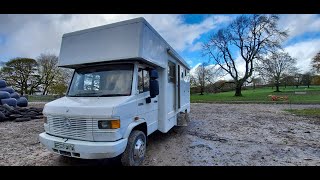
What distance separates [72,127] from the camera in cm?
387

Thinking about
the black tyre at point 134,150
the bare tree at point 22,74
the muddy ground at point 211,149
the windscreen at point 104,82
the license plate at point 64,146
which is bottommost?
the muddy ground at point 211,149

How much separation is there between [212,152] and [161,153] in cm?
144

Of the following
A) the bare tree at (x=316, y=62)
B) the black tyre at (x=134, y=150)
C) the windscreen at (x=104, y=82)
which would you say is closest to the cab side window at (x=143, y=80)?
the windscreen at (x=104, y=82)

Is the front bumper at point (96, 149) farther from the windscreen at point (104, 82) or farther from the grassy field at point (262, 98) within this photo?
the grassy field at point (262, 98)

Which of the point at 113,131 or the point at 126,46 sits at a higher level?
the point at 126,46

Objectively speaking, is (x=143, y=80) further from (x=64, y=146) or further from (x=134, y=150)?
(x=64, y=146)

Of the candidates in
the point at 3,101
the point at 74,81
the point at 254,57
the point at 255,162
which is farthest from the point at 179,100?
the point at 254,57

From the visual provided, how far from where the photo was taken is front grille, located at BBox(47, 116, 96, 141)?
3.74 metres

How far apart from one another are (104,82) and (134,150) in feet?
5.57

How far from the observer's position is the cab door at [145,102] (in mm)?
4652

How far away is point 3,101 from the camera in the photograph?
14969 mm

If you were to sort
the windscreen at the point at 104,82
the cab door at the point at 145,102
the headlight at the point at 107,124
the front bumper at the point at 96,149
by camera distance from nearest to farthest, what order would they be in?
the front bumper at the point at 96,149, the headlight at the point at 107,124, the windscreen at the point at 104,82, the cab door at the point at 145,102

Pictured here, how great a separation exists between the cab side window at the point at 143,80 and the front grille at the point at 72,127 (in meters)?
1.47
